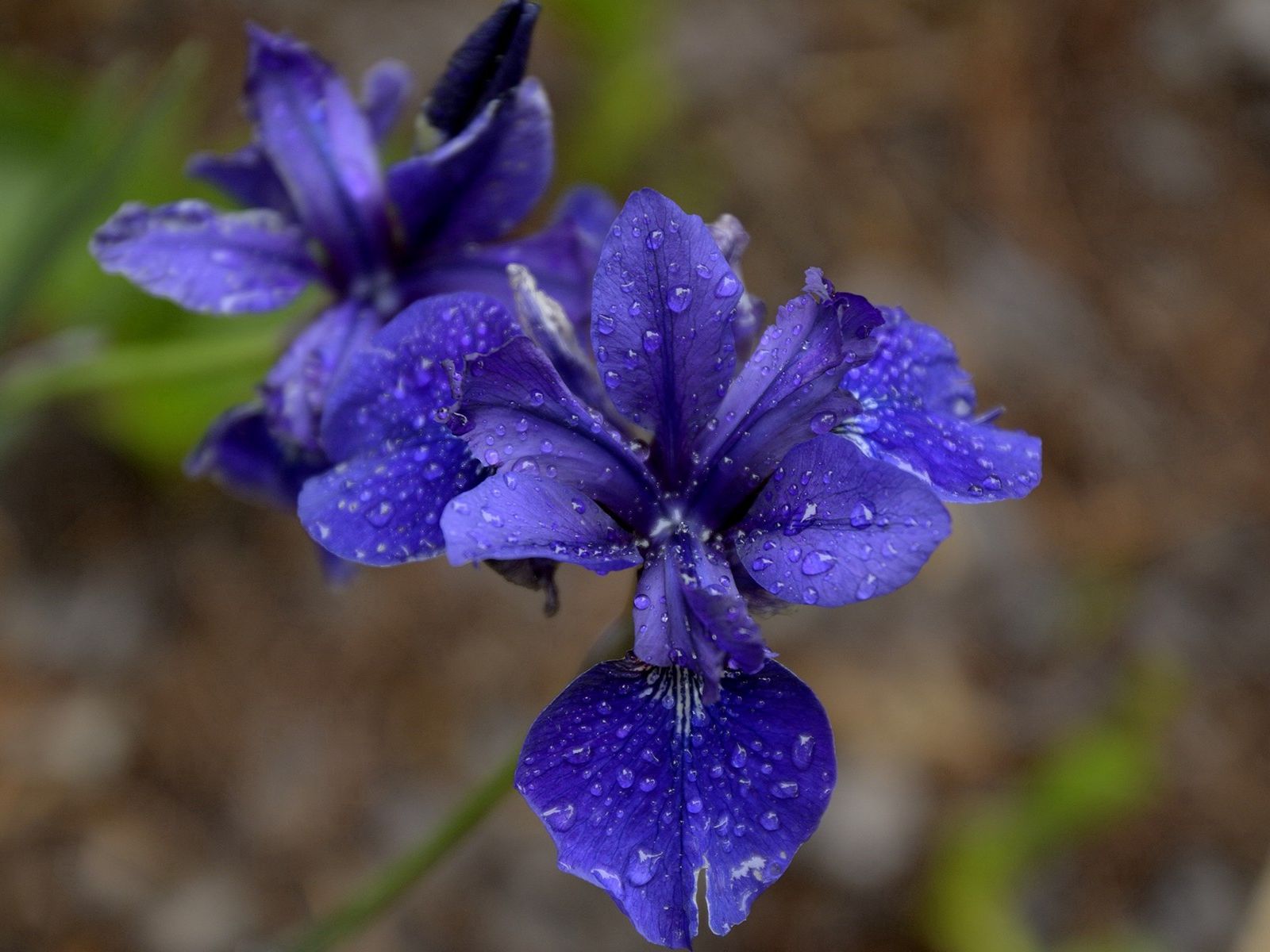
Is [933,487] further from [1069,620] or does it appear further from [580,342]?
[1069,620]

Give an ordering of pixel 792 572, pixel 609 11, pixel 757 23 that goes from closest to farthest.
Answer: pixel 792 572
pixel 609 11
pixel 757 23

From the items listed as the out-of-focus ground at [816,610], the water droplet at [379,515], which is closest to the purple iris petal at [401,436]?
the water droplet at [379,515]

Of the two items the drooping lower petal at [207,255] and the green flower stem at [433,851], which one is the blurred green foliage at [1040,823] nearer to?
the green flower stem at [433,851]

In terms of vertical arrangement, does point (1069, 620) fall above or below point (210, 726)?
above

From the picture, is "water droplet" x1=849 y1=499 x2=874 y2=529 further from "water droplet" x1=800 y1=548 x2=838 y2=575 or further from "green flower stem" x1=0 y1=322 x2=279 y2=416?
"green flower stem" x1=0 y1=322 x2=279 y2=416

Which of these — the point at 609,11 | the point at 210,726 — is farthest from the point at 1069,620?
the point at 210,726

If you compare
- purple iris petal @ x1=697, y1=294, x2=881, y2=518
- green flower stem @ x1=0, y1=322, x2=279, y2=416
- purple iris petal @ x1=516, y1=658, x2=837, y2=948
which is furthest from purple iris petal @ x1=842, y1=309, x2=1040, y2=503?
green flower stem @ x1=0, y1=322, x2=279, y2=416

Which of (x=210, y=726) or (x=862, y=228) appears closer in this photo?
(x=210, y=726)

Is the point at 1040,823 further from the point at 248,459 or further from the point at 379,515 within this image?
the point at 379,515
